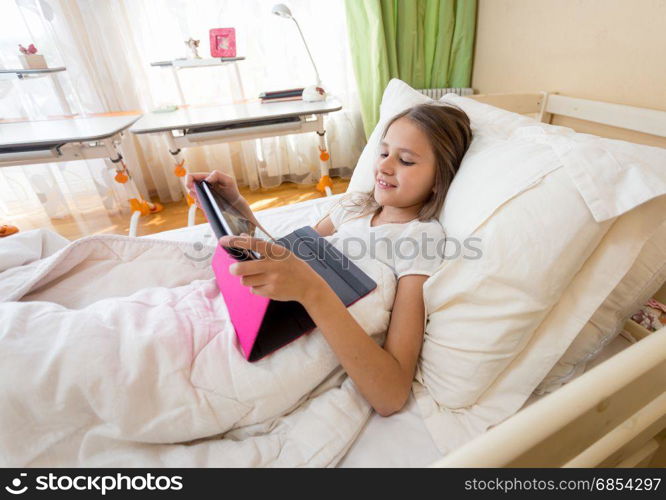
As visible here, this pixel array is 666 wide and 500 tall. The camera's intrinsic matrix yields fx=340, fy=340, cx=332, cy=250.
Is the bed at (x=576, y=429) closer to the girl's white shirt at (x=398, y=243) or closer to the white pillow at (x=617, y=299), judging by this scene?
the white pillow at (x=617, y=299)

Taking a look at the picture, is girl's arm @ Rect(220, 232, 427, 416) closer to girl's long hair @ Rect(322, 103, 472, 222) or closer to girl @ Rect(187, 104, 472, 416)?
girl @ Rect(187, 104, 472, 416)

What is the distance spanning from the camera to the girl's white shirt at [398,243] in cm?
73

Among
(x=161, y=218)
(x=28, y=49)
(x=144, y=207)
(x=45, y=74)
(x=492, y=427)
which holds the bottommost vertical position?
(x=161, y=218)

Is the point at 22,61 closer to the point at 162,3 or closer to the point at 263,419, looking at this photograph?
the point at 162,3

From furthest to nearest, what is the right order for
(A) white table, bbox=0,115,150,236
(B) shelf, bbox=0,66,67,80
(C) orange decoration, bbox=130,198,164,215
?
(C) orange decoration, bbox=130,198,164,215 < (B) shelf, bbox=0,66,67,80 < (A) white table, bbox=0,115,150,236

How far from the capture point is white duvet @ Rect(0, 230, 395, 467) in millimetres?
530

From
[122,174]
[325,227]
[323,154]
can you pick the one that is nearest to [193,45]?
[122,174]

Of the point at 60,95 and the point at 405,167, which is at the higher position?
the point at 60,95

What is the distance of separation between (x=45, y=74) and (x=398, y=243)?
229 centimetres

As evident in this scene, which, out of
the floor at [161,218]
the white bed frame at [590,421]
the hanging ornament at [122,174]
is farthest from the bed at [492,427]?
the floor at [161,218]

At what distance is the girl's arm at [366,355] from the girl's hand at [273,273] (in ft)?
0.07

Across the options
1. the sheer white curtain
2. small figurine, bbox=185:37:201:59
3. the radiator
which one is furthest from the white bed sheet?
the sheer white curtain

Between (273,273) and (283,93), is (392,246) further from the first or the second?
(283,93)

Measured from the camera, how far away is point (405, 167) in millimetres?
842
